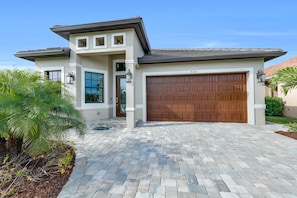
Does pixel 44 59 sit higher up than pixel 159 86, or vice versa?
pixel 44 59

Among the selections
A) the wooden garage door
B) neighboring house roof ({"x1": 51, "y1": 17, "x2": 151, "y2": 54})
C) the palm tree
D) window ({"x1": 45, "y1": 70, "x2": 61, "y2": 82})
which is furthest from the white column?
the palm tree

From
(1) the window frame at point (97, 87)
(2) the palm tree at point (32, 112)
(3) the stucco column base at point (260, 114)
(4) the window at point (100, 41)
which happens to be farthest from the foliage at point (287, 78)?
(1) the window frame at point (97, 87)

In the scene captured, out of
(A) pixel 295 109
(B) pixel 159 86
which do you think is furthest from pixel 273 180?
(A) pixel 295 109

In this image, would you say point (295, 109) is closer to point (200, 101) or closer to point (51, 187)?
point (200, 101)

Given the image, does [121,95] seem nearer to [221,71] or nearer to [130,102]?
[130,102]

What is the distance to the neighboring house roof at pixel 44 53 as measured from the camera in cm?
743

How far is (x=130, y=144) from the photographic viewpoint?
15.4 ft

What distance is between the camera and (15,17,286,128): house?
7156 mm

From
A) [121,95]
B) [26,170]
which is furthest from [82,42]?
[26,170]

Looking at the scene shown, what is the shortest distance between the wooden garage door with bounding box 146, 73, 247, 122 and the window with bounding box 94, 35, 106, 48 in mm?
3031

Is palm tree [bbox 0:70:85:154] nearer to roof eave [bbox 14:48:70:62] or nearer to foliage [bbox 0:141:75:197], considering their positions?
foliage [bbox 0:141:75:197]

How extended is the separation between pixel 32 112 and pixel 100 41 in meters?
6.61

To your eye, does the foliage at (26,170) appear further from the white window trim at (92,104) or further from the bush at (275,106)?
the bush at (275,106)

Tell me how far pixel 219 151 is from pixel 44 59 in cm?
929
